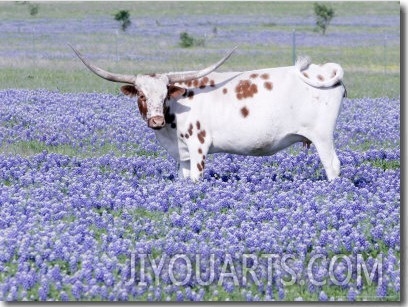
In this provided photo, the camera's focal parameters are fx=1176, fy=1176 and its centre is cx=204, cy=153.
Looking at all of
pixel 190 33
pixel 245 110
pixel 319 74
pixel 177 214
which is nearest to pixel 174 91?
pixel 245 110

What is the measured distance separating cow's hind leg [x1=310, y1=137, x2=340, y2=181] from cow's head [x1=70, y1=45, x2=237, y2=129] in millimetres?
1449

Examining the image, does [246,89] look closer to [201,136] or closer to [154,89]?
[201,136]

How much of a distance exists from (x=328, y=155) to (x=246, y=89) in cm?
→ 121

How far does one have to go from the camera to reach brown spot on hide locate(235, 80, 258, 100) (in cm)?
1357

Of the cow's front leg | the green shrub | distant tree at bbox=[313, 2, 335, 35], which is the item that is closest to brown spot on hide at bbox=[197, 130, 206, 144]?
the cow's front leg

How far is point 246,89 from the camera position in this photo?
44.7 ft

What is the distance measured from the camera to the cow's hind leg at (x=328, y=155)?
1338 cm

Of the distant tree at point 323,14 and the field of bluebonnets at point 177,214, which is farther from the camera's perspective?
the distant tree at point 323,14

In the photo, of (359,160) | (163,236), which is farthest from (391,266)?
(359,160)

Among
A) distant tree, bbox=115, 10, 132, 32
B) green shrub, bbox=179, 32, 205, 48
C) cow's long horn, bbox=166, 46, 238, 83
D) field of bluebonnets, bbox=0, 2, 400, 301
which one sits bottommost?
field of bluebonnets, bbox=0, 2, 400, 301

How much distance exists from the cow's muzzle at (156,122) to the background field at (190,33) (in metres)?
14.3

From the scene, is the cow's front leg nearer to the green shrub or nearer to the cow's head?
the cow's head

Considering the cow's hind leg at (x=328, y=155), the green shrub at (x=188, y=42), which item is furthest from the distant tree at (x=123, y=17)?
the cow's hind leg at (x=328, y=155)

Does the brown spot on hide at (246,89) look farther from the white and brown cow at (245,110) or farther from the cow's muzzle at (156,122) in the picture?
the cow's muzzle at (156,122)
